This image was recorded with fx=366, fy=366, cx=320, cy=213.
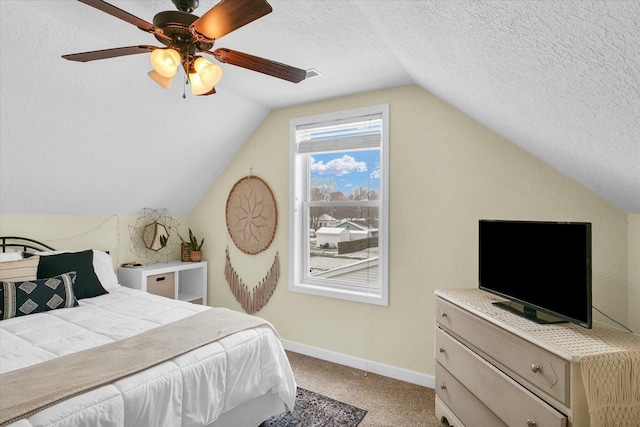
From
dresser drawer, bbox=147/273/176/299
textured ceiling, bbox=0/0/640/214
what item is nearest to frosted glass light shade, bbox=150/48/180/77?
textured ceiling, bbox=0/0/640/214

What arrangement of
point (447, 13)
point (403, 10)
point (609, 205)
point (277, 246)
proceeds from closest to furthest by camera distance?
point (447, 13) → point (403, 10) → point (609, 205) → point (277, 246)

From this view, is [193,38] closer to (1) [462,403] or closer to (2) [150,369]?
(2) [150,369]

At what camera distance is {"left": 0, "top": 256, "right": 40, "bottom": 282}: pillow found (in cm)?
261

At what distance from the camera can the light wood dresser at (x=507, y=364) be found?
1.49 m

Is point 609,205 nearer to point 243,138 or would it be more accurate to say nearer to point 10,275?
point 243,138

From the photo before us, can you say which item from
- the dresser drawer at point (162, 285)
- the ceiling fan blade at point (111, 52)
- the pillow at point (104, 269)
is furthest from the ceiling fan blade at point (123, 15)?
the dresser drawer at point (162, 285)

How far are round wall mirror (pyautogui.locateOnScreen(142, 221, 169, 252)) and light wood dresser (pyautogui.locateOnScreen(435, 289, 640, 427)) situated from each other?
3179 millimetres

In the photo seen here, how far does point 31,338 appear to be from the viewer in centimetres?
208

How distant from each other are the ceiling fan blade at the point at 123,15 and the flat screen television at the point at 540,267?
2.11 meters

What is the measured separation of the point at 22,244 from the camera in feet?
10.4

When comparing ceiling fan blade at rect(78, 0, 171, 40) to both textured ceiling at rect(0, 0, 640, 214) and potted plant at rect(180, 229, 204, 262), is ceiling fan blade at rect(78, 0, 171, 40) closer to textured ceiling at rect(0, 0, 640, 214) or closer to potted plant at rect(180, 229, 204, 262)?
textured ceiling at rect(0, 0, 640, 214)

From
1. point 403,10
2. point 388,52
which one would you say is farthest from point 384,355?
point 403,10

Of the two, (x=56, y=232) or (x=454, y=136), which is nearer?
(x=454, y=136)

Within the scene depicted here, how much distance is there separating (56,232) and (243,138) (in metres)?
2.00
